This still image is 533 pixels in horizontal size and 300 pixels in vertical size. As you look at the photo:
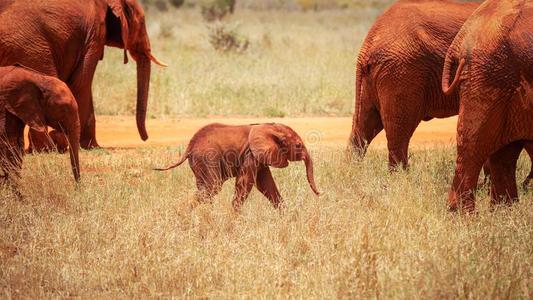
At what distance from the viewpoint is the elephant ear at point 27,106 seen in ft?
29.2

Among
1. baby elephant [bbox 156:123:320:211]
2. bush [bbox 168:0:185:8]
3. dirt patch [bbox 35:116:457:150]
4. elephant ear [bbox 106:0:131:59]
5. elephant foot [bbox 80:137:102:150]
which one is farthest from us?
bush [bbox 168:0:185:8]

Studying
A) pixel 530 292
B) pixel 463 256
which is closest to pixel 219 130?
pixel 463 256

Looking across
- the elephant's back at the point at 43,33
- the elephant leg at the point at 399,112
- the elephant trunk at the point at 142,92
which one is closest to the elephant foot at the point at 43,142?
the elephant's back at the point at 43,33

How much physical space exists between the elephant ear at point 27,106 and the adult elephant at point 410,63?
3.19 metres

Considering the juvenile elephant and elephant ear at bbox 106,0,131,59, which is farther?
elephant ear at bbox 106,0,131,59

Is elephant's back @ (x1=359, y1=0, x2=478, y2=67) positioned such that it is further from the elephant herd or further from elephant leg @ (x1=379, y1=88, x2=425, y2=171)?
elephant leg @ (x1=379, y1=88, x2=425, y2=171)

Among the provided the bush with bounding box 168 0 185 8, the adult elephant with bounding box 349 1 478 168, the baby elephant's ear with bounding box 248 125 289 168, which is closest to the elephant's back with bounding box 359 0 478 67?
the adult elephant with bounding box 349 1 478 168

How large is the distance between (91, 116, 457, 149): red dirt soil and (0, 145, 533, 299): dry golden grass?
11.2 feet

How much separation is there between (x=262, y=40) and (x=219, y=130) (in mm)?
19148

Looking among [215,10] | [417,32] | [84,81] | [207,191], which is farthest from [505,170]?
[215,10]

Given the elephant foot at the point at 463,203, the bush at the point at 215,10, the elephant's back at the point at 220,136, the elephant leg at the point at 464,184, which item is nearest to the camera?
the elephant leg at the point at 464,184

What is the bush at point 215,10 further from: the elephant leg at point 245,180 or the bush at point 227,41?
the elephant leg at point 245,180

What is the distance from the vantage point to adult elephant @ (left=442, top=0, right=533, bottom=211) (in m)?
7.55

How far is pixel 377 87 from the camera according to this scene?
33.3 feet
